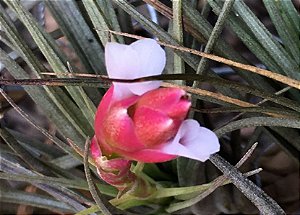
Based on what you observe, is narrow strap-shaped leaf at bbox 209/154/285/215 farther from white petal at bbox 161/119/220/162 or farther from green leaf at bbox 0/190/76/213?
green leaf at bbox 0/190/76/213

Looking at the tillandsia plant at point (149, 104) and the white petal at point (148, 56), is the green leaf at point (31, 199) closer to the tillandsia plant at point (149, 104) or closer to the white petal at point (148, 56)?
the tillandsia plant at point (149, 104)

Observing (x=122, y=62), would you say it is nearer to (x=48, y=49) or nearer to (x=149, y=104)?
(x=149, y=104)

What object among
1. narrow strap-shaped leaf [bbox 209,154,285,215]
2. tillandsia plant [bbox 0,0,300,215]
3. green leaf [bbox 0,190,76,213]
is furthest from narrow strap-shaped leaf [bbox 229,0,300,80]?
green leaf [bbox 0,190,76,213]

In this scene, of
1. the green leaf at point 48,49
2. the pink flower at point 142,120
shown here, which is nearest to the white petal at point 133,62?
the pink flower at point 142,120

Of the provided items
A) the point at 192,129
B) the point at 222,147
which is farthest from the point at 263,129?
the point at 192,129

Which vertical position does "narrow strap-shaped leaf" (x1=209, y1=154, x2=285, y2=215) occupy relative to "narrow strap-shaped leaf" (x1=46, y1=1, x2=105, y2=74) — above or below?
below

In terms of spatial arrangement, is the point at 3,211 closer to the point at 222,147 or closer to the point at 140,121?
the point at 222,147

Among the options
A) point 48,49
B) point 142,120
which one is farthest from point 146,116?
point 48,49
